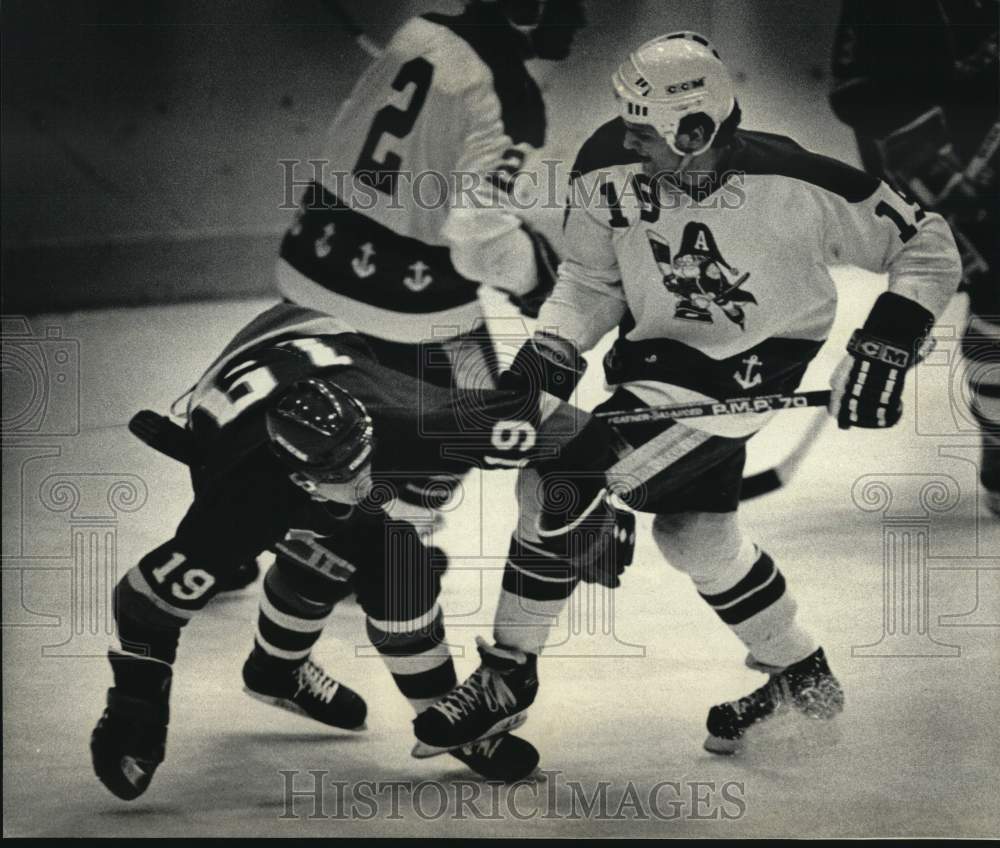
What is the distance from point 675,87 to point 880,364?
0.65 m

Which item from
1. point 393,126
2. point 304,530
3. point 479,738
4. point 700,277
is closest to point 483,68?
point 393,126

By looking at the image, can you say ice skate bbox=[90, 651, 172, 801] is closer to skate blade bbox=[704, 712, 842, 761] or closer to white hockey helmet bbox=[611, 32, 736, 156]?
skate blade bbox=[704, 712, 842, 761]

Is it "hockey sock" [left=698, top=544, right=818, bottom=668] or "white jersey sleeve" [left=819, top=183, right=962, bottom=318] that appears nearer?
"white jersey sleeve" [left=819, top=183, right=962, bottom=318]

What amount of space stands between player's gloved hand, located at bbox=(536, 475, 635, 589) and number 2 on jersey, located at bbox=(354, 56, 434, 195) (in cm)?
66

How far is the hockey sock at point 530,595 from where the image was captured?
313 centimetres

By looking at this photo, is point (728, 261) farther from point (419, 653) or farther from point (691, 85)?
point (419, 653)

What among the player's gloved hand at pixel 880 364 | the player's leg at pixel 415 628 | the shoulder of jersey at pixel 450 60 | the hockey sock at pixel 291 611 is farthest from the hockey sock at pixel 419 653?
the shoulder of jersey at pixel 450 60

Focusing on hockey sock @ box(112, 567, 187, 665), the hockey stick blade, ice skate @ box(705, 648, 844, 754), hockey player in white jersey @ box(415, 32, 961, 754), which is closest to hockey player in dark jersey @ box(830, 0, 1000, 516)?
hockey player in white jersey @ box(415, 32, 961, 754)

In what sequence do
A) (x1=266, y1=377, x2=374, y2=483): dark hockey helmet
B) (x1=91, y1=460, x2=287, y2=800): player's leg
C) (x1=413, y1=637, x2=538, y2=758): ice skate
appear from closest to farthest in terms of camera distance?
(x1=266, y1=377, x2=374, y2=483): dark hockey helmet → (x1=91, y1=460, x2=287, y2=800): player's leg → (x1=413, y1=637, x2=538, y2=758): ice skate

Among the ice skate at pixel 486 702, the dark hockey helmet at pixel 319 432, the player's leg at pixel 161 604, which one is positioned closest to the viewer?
the dark hockey helmet at pixel 319 432

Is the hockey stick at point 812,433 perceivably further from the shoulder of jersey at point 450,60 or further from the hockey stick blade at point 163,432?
the hockey stick blade at point 163,432

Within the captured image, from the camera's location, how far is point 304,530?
3.08m

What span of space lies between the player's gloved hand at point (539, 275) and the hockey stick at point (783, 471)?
53 cm

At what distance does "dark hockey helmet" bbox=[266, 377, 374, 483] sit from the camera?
116 inches
